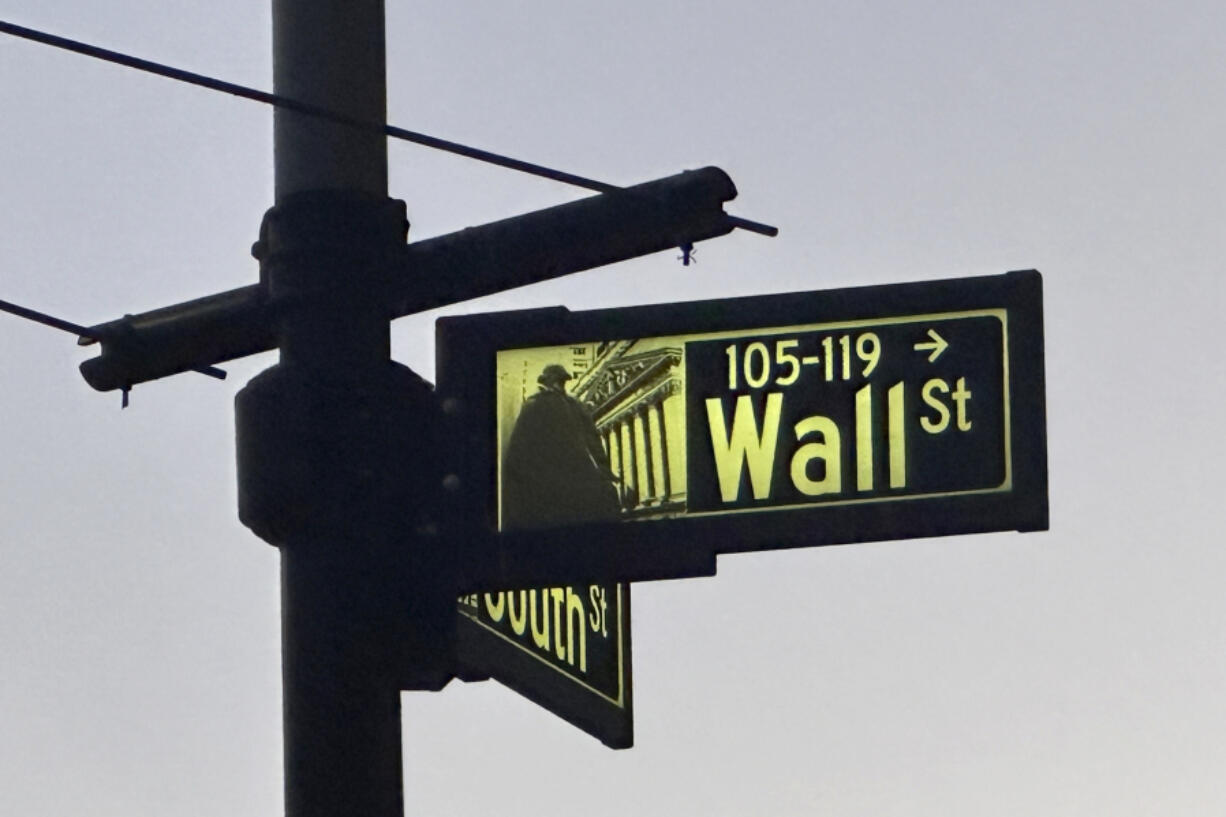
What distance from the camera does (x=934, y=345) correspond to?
12.6 ft

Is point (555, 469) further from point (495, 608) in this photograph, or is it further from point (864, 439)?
point (495, 608)

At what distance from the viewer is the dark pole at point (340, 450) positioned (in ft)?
11.9

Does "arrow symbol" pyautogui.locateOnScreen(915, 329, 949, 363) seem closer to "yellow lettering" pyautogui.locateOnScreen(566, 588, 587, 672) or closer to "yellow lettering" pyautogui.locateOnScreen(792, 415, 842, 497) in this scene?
"yellow lettering" pyautogui.locateOnScreen(792, 415, 842, 497)

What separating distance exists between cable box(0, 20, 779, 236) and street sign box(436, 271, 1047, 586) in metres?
0.25

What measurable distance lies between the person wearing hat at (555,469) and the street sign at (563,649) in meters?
0.52

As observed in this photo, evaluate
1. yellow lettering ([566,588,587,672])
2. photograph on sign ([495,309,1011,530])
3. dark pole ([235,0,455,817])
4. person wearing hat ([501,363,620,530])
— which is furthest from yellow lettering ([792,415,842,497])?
yellow lettering ([566,588,587,672])

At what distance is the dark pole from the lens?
11.9 feet

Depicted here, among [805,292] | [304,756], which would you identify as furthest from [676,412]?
[304,756]

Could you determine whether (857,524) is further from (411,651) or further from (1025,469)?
(411,651)

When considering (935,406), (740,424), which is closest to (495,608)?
(740,424)

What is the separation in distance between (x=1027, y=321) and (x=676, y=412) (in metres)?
0.62

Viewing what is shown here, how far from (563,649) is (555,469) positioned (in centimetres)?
69

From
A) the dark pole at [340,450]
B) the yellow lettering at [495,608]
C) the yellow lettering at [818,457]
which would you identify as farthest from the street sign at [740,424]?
A: the yellow lettering at [495,608]

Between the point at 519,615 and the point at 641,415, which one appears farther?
the point at 519,615
